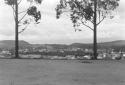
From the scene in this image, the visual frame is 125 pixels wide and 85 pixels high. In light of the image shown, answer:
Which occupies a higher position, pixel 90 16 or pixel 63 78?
pixel 90 16

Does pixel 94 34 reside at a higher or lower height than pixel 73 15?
lower

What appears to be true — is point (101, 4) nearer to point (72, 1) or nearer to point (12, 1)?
point (72, 1)

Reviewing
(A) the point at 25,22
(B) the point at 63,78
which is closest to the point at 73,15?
(A) the point at 25,22

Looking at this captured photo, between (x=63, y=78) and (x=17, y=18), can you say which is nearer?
(x=63, y=78)

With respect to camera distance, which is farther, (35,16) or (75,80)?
(35,16)

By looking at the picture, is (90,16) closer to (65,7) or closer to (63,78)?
(65,7)

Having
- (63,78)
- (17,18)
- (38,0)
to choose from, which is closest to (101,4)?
(38,0)

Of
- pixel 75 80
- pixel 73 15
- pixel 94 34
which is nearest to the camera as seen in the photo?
pixel 75 80

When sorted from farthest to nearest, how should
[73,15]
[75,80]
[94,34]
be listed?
[73,15] < [94,34] < [75,80]

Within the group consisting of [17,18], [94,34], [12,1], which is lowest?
[94,34]
